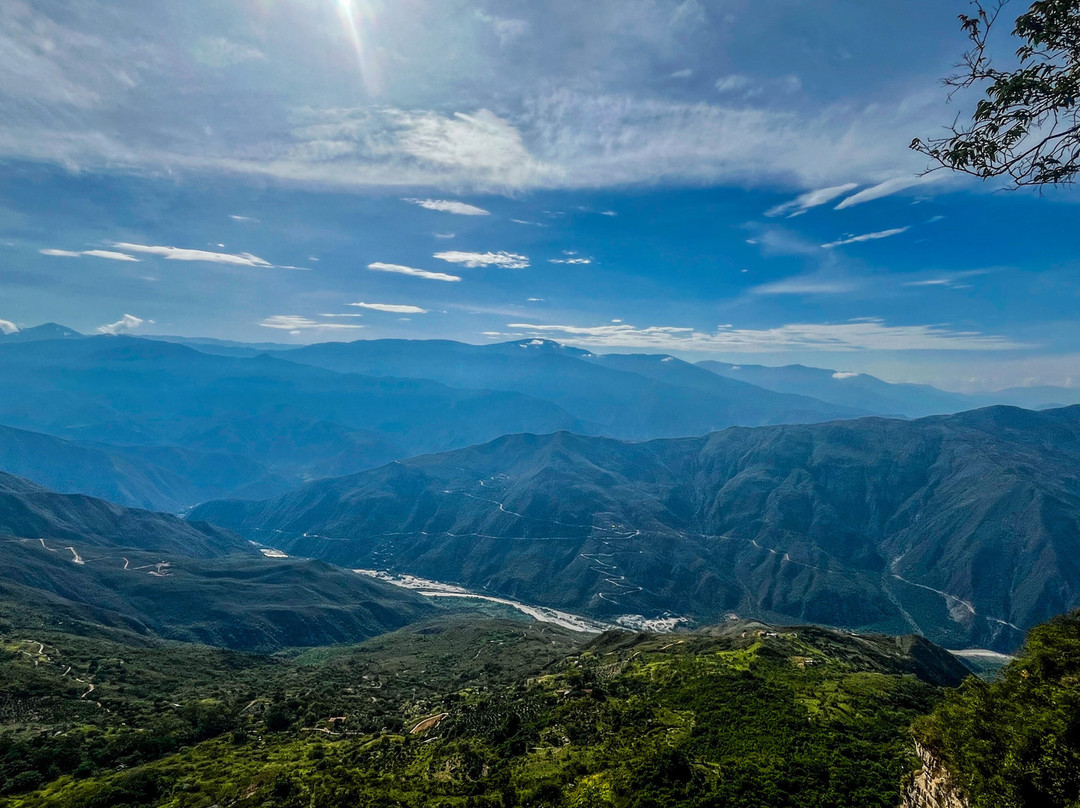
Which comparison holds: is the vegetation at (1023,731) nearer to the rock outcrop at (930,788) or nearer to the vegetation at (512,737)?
the rock outcrop at (930,788)

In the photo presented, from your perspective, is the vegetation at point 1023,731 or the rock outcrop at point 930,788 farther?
the rock outcrop at point 930,788

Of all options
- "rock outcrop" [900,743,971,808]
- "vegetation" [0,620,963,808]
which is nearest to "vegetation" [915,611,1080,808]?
"rock outcrop" [900,743,971,808]

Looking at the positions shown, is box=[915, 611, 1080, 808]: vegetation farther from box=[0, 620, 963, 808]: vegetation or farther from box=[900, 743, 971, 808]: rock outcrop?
box=[0, 620, 963, 808]: vegetation

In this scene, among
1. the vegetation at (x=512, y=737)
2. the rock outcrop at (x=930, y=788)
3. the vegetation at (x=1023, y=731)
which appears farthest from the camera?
the vegetation at (x=512, y=737)

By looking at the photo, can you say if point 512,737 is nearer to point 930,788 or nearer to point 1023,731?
point 930,788

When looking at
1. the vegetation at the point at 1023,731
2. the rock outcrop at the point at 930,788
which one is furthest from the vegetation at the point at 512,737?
the vegetation at the point at 1023,731

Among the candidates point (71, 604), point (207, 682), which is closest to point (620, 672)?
point (207, 682)
